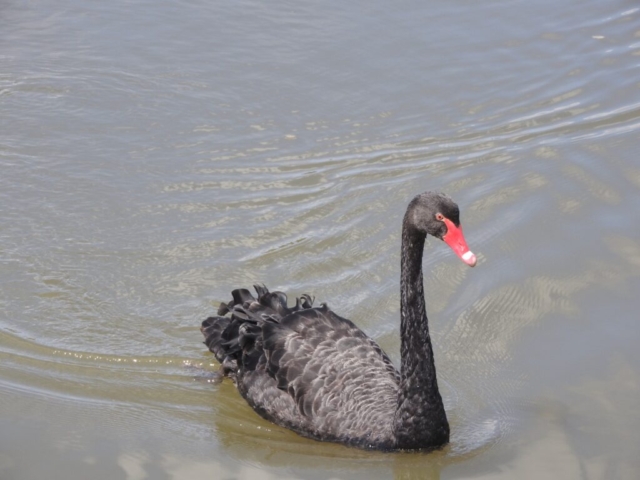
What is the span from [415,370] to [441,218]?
0.87 metres

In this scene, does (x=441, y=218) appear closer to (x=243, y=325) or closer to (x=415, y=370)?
(x=415, y=370)

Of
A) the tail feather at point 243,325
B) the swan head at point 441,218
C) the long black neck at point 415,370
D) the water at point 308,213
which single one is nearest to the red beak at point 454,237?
the swan head at point 441,218

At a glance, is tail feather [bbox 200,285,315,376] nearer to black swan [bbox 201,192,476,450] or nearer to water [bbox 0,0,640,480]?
black swan [bbox 201,192,476,450]

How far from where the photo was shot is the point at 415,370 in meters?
5.34

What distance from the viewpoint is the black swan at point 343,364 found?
209 inches

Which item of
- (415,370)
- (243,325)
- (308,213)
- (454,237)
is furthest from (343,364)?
(308,213)

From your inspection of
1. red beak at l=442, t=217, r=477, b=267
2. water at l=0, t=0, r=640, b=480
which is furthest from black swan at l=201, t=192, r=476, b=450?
water at l=0, t=0, r=640, b=480

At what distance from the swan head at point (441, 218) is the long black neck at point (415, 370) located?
20cm

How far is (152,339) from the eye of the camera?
660 centimetres

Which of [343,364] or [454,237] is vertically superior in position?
[454,237]

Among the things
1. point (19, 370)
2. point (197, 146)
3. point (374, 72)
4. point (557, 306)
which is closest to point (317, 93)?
point (374, 72)

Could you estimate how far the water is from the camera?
18.6 ft

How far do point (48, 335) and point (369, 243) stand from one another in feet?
8.16

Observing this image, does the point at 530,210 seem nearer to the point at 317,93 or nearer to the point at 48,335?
the point at 317,93
